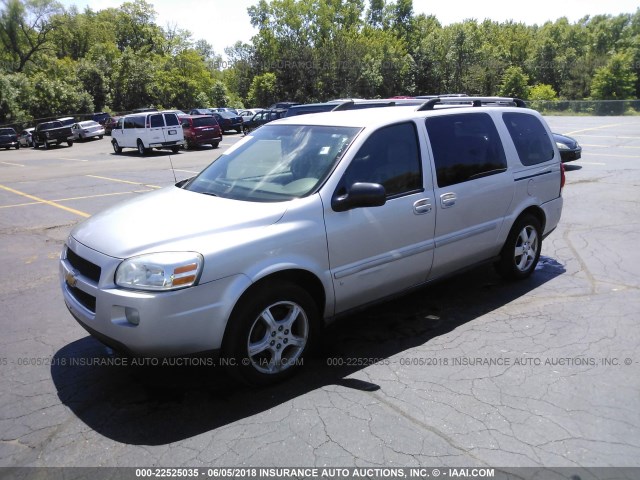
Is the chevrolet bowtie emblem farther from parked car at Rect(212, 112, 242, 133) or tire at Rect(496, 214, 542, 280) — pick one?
parked car at Rect(212, 112, 242, 133)

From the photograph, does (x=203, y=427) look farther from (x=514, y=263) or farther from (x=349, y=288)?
(x=514, y=263)

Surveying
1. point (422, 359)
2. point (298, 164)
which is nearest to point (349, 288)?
point (422, 359)

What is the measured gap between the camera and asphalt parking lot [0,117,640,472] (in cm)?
294

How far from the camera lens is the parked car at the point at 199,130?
82.9 feet

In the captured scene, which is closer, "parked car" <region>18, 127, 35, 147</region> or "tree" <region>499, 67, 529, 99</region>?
"parked car" <region>18, 127, 35, 147</region>

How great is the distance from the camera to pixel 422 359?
396 centimetres

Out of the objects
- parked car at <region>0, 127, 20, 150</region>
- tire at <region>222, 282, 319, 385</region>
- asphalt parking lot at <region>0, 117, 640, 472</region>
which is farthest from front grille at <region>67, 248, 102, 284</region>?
parked car at <region>0, 127, 20, 150</region>

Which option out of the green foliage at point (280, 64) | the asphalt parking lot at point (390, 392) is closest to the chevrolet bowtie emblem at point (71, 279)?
the asphalt parking lot at point (390, 392)

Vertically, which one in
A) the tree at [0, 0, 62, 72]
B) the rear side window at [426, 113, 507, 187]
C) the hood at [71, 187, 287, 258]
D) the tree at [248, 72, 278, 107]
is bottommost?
the hood at [71, 187, 287, 258]

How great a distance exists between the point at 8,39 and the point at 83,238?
74425 mm

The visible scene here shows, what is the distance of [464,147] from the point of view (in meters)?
4.74

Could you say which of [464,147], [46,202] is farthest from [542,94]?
[464,147]

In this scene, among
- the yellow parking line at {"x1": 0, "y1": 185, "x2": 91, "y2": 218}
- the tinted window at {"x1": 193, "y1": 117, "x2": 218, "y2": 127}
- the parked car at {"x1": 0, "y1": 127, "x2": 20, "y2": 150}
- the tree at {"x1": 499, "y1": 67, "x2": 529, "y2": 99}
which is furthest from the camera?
the tree at {"x1": 499, "y1": 67, "x2": 529, "y2": 99}

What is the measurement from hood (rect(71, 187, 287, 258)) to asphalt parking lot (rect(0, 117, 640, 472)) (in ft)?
3.48
